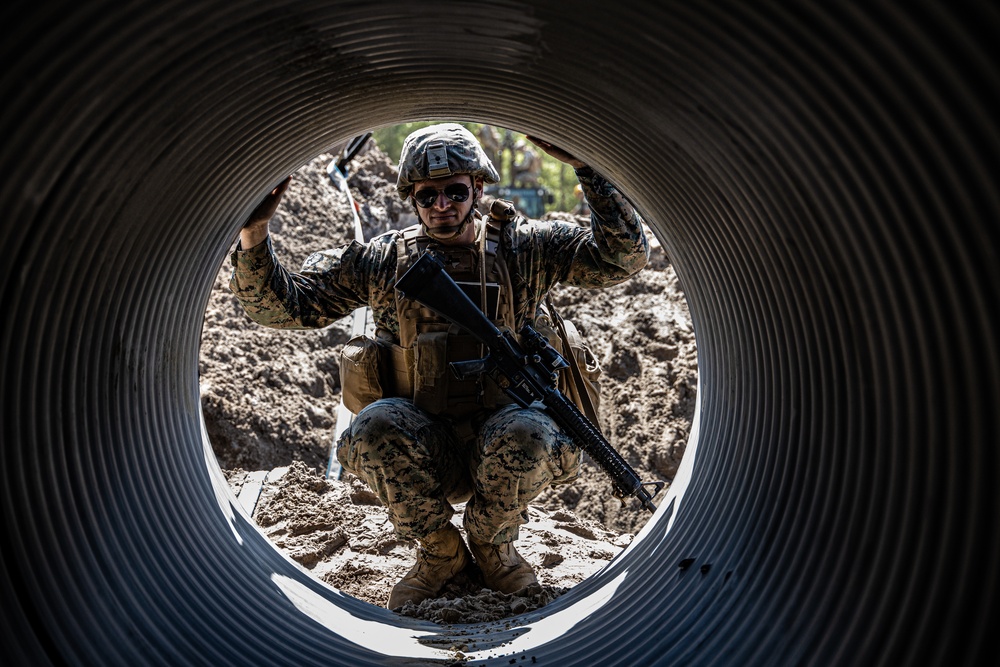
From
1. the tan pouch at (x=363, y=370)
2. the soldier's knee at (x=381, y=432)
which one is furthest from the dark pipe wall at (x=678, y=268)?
the tan pouch at (x=363, y=370)

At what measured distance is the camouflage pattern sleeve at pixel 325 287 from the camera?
3914 millimetres

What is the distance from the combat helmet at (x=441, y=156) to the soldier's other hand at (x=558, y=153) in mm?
241

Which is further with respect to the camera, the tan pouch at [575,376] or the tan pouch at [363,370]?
the tan pouch at [575,376]

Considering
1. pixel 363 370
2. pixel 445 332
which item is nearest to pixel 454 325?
pixel 445 332

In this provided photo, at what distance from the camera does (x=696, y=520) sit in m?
3.28

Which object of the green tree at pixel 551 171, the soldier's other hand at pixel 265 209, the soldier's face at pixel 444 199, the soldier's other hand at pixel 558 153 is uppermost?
the green tree at pixel 551 171

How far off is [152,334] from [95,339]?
19.5 inches

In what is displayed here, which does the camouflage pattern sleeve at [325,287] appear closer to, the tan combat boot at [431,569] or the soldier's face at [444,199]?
the soldier's face at [444,199]

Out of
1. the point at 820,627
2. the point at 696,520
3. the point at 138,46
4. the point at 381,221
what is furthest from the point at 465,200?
the point at 381,221

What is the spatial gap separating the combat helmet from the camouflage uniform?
0.32 m

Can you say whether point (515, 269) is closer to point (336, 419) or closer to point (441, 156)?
point (441, 156)

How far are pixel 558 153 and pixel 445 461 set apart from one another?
142 centimetres

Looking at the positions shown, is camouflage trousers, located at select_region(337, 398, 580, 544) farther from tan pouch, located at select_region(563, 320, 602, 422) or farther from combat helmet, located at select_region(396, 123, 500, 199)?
combat helmet, located at select_region(396, 123, 500, 199)

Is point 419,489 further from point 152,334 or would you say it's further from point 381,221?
point 381,221
